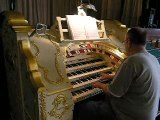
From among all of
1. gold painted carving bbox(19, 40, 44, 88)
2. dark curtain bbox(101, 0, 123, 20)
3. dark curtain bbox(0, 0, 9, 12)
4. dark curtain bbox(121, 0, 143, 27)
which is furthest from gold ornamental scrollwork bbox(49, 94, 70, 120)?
dark curtain bbox(121, 0, 143, 27)

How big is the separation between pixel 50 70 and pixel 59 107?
36cm

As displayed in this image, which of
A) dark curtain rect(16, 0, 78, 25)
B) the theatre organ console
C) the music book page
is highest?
dark curtain rect(16, 0, 78, 25)

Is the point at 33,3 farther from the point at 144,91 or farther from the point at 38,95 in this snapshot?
the point at 144,91

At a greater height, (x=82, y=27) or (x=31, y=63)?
(x=82, y=27)

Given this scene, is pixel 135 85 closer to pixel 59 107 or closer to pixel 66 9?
pixel 59 107

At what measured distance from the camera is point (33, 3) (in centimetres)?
276

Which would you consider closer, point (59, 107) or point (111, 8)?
point (59, 107)

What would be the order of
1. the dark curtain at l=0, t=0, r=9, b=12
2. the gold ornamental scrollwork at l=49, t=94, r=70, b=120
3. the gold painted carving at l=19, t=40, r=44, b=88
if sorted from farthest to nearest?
the dark curtain at l=0, t=0, r=9, b=12 < the gold ornamental scrollwork at l=49, t=94, r=70, b=120 < the gold painted carving at l=19, t=40, r=44, b=88

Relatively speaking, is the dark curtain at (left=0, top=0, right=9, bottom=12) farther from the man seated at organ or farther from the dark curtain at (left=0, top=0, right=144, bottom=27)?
the man seated at organ

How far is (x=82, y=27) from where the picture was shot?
2250 mm

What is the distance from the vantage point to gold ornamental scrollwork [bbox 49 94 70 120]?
173 cm

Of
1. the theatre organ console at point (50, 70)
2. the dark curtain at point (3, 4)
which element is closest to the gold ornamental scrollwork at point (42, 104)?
the theatre organ console at point (50, 70)

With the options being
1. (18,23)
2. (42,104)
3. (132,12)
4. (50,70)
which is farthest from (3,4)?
(132,12)

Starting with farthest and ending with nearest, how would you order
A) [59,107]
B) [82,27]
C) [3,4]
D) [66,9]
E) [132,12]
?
[132,12] < [66,9] < [3,4] < [82,27] < [59,107]
